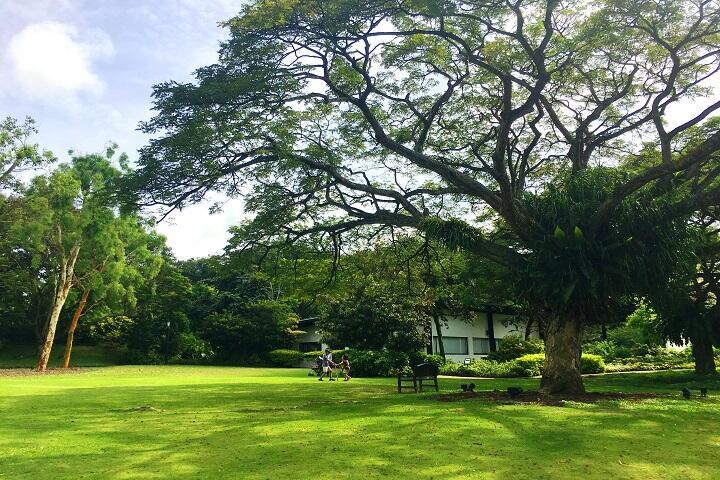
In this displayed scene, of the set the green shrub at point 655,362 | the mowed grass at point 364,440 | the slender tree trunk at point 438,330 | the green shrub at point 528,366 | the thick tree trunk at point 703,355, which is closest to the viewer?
the mowed grass at point 364,440

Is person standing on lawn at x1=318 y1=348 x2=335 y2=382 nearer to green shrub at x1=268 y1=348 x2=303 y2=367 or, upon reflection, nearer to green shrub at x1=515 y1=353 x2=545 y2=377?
green shrub at x1=515 y1=353 x2=545 y2=377

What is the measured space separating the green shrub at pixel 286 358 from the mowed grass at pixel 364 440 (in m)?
30.7

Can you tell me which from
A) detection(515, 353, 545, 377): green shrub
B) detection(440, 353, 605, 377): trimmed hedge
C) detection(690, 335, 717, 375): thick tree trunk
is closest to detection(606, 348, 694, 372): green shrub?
detection(440, 353, 605, 377): trimmed hedge

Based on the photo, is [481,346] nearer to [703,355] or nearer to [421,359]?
[421,359]

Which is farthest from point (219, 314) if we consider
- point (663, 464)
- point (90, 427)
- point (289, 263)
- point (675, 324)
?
point (663, 464)

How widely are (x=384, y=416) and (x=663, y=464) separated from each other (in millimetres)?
4811

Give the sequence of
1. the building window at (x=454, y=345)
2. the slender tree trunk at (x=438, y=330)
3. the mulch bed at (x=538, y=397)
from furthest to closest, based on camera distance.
Answer: the building window at (x=454, y=345), the slender tree trunk at (x=438, y=330), the mulch bed at (x=538, y=397)

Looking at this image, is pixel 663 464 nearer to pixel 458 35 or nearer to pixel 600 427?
pixel 600 427

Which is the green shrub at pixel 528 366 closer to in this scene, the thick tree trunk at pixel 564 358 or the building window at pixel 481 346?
the thick tree trunk at pixel 564 358

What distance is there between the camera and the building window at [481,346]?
40.6m

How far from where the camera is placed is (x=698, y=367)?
21531mm

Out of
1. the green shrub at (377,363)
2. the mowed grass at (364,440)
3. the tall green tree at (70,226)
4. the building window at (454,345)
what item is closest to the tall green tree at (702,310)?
the mowed grass at (364,440)

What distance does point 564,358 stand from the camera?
1336 cm

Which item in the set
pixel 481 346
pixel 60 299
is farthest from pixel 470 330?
pixel 60 299
